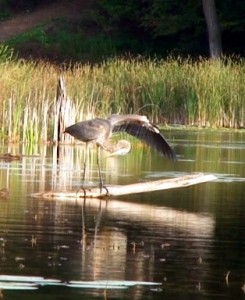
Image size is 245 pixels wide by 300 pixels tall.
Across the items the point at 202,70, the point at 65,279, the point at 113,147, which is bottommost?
the point at 65,279

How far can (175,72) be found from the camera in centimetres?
3522

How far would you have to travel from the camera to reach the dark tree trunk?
51003 millimetres

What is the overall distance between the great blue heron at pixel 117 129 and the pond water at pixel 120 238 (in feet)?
1.89

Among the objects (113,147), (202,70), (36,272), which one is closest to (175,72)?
(202,70)

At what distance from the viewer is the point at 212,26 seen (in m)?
51.4

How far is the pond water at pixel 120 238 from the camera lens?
33.5ft

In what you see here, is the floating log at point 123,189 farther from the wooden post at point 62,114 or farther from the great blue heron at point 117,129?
the wooden post at point 62,114

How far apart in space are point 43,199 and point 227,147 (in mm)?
11905

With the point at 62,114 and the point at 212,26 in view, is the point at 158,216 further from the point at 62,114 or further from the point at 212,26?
the point at 212,26

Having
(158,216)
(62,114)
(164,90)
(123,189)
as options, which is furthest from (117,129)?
(164,90)

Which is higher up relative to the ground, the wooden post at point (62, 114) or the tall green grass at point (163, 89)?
the tall green grass at point (163, 89)

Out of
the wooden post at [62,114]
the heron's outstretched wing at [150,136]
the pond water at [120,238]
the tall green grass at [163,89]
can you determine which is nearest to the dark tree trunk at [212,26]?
the tall green grass at [163,89]

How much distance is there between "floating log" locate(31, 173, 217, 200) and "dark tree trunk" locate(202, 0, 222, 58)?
34.0 metres

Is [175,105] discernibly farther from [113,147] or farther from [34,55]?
[34,55]
